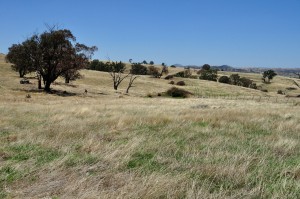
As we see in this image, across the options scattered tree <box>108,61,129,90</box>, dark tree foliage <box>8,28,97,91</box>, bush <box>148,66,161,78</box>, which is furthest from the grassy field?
bush <box>148,66,161,78</box>

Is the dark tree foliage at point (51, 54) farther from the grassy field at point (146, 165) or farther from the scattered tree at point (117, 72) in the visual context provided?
the grassy field at point (146, 165)

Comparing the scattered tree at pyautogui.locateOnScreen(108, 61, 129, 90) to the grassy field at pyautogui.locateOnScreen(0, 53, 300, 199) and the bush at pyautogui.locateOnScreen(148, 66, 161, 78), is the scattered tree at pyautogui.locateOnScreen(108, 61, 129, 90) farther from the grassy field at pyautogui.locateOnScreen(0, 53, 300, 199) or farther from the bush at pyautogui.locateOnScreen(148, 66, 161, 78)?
the grassy field at pyautogui.locateOnScreen(0, 53, 300, 199)

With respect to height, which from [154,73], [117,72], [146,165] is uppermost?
[117,72]

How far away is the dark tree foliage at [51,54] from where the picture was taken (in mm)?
48094

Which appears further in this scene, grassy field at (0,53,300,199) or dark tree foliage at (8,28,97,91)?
dark tree foliage at (8,28,97,91)

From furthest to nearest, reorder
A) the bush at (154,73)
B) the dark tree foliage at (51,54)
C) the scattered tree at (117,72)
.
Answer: the bush at (154,73) < the scattered tree at (117,72) < the dark tree foliage at (51,54)

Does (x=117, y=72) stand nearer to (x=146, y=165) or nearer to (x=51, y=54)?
(x=51, y=54)

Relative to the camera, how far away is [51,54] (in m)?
48.3

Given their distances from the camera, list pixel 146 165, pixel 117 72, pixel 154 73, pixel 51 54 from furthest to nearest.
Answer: pixel 154 73 < pixel 117 72 < pixel 51 54 < pixel 146 165

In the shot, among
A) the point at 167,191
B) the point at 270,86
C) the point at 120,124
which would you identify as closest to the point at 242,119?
the point at 120,124

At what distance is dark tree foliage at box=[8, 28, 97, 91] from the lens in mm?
48094

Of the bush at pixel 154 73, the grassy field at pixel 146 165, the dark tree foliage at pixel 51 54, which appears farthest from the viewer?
the bush at pixel 154 73

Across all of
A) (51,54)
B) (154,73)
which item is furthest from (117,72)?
(51,54)

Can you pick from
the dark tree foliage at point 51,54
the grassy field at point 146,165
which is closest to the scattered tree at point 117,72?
the dark tree foliage at point 51,54
